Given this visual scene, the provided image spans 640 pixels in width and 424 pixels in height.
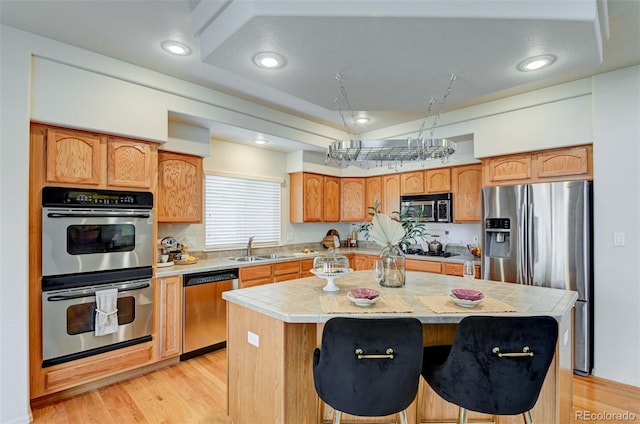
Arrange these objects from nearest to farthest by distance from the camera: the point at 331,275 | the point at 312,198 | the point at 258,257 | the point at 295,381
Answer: the point at 295,381, the point at 331,275, the point at 258,257, the point at 312,198

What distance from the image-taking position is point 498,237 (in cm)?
348

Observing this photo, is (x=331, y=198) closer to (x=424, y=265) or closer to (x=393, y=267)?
(x=424, y=265)

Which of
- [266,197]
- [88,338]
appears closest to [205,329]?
[88,338]

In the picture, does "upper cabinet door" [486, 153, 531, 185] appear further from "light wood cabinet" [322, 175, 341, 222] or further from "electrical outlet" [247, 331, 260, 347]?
"electrical outlet" [247, 331, 260, 347]

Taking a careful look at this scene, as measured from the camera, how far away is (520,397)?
142 centimetres

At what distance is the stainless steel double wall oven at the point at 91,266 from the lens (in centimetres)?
248

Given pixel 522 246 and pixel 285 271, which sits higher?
pixel 522 246

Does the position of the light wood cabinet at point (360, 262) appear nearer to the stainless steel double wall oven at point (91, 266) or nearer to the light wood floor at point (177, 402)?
the light wood floor at point (177, 402)

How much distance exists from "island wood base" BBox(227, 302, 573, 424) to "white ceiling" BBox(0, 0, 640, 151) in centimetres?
156

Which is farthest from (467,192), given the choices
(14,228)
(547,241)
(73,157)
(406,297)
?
(14,228)

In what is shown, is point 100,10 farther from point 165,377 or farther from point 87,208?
point 165,377

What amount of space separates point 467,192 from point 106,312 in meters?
4.18

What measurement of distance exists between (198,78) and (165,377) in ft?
9.26

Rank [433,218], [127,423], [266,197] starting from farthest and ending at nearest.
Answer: [266,197] → [433,218] → [127,423]
